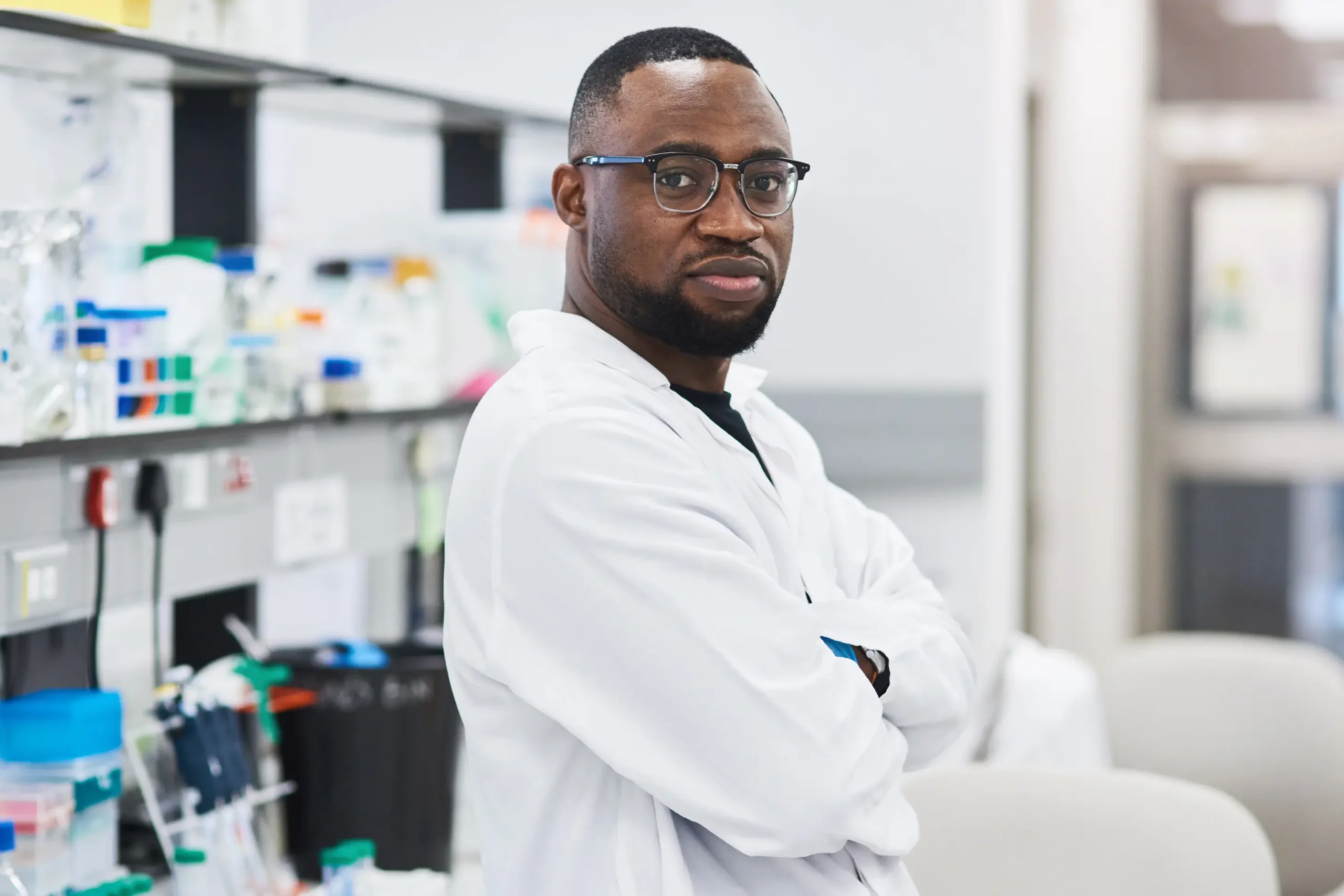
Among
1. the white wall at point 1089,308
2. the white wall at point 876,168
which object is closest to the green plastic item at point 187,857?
the white wall at point 876,168

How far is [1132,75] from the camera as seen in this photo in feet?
12.4

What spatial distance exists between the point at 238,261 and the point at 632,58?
2.89 ft

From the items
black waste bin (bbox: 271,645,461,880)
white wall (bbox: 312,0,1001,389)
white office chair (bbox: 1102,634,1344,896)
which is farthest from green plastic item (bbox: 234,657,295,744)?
white wall (bbox: 312,0,1001,389)

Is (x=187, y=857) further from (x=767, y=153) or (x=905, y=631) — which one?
(x=767, y=153)

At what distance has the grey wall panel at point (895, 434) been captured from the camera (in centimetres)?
335

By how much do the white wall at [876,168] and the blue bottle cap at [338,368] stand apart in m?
1.24

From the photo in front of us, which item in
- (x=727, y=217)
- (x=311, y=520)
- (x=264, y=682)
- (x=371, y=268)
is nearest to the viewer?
(x=727, y=217)

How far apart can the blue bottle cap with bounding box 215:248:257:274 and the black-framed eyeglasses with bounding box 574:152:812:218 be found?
85 centimetres

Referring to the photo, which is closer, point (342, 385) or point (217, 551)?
point (217, 551)

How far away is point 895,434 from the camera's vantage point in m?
3.40

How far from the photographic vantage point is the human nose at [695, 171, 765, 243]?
1.20 metres

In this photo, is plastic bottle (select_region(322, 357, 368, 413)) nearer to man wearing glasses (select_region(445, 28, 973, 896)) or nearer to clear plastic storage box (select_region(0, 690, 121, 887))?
clear plastic storage box (select_region(0, 690, 121, 887))

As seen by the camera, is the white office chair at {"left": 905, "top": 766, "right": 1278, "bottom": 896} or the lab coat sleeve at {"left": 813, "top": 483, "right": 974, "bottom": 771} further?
the white office chair at {"left": 905, "top": 766, "right": 1278, "bottom": 896}

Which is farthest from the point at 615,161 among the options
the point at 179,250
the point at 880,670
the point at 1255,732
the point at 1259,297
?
the point at 1259,297
